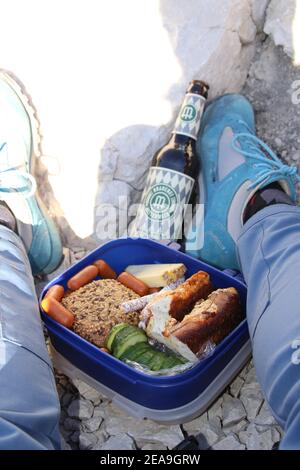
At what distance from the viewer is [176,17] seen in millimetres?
1803

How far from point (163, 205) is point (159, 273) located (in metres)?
0.27

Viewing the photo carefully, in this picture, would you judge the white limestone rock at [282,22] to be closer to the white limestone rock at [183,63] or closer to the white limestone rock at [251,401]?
the white limestone rock at [183,63]

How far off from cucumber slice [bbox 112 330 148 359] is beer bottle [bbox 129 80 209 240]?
1.49ft

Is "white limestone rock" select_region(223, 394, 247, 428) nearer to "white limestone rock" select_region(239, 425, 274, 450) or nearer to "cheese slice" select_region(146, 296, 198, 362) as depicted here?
"white limestone rock" select_region(239, 425, 274, 450)

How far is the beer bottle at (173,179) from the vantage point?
68.7 inches

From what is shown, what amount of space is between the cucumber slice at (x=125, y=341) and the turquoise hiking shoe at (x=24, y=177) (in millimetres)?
516

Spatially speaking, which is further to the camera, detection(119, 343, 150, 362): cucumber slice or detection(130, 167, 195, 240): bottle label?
detection(130, 167, 195, 240): bottle label

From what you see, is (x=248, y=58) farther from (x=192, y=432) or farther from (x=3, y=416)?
(x=3, y=416)

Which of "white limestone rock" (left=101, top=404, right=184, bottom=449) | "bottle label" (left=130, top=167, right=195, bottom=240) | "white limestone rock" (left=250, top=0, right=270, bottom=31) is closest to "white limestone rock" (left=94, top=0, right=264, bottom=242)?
"white limestone rock" (left=250, top=0, right=270, bottom=31)

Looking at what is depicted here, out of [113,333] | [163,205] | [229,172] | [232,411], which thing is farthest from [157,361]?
[229,172]

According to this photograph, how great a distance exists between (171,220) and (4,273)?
2.00ft

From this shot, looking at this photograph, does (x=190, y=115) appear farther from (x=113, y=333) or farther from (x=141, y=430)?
(x=141, y=430)

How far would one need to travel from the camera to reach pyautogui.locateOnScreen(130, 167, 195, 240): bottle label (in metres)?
1.75
